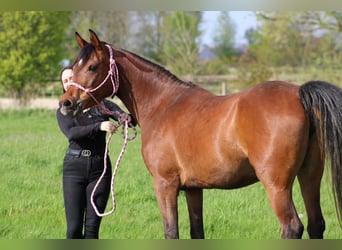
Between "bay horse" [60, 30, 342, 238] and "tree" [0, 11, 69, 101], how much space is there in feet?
44.1

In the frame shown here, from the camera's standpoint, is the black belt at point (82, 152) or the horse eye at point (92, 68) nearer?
the horse eye at point (92, 68)

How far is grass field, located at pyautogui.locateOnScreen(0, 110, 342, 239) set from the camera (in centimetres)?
539

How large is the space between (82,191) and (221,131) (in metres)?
1.32

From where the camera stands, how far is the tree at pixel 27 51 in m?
17.5

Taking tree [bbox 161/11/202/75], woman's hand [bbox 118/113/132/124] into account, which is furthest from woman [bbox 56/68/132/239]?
tree [bbox 161/11/202/75]

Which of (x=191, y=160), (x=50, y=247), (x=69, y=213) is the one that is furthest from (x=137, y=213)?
(x=50, y=247)

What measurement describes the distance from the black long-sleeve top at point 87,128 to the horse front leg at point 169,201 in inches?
25.6

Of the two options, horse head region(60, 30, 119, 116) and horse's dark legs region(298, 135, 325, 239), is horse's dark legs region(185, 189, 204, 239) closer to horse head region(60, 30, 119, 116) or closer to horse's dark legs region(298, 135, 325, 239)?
horse's dark legs region(298, 135, 325, 239)

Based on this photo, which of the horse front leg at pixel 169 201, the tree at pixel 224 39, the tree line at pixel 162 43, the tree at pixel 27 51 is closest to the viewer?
the horse front leg at pixel 169 201

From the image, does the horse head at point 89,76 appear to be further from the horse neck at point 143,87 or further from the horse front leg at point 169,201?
the horse front leg at point 169,201

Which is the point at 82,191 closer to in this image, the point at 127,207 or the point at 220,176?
the point at 220,176

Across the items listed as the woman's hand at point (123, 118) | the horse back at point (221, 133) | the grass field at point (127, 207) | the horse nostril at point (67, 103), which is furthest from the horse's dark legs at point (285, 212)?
the horse nostril at point (67, 103)

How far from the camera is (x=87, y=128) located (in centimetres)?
420

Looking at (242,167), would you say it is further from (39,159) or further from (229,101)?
(39,159)
